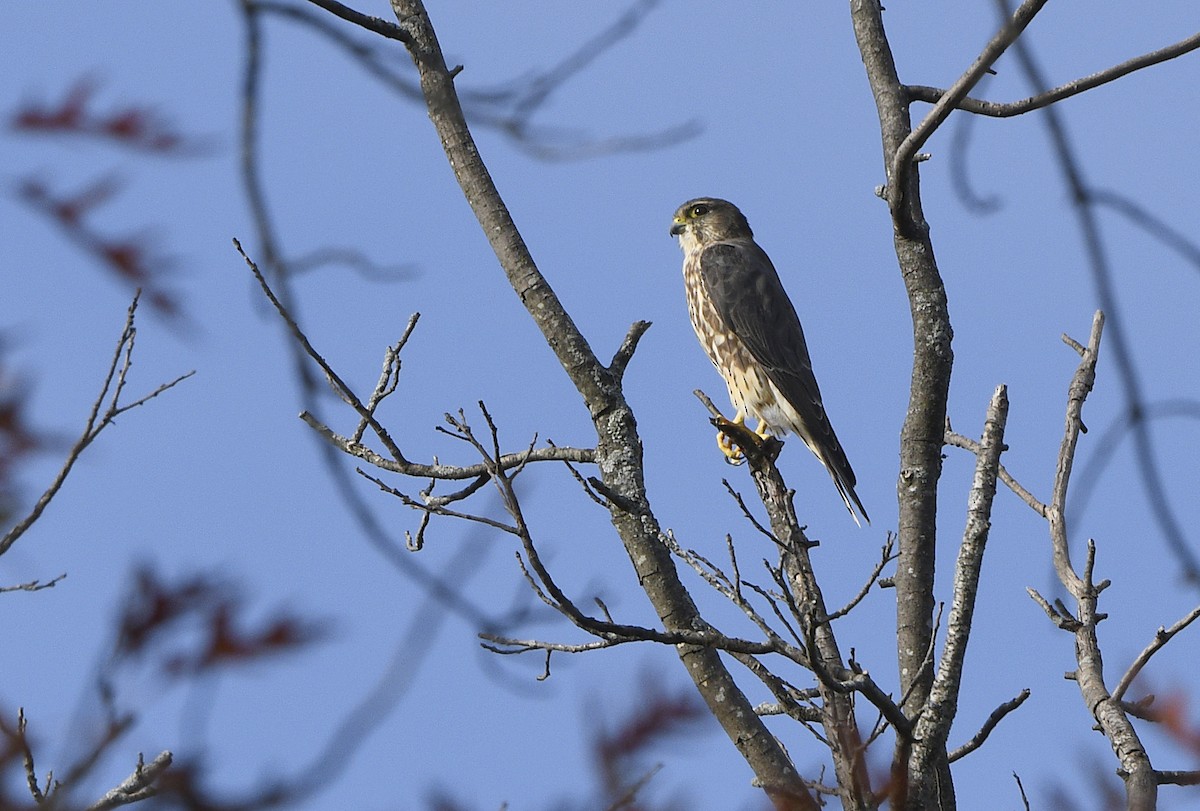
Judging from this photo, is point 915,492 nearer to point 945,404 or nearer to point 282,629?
point 945,404

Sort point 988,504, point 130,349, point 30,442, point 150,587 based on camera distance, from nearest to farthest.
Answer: point 150,587, point 30,442, point 130,349, point 988,504

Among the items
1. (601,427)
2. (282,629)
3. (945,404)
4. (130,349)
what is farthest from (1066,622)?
(282,629)

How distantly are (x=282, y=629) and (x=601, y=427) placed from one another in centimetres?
248

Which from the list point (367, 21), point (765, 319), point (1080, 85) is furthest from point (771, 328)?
point (1080, 85)

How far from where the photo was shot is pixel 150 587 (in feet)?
4.47

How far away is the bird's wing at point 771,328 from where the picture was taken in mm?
6273

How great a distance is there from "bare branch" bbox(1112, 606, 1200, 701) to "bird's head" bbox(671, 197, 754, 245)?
179 inches

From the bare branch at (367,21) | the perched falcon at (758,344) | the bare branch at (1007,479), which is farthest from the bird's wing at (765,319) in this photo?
the bare branch at (367,21)

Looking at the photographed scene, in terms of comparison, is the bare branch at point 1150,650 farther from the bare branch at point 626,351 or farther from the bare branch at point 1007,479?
the bare branch at point 626,351

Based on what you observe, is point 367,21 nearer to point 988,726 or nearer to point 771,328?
point 988,726

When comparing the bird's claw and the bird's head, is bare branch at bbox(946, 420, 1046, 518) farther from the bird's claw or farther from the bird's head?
the bird's head

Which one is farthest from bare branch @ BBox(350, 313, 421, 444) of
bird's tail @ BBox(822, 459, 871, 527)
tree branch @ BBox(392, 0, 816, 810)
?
bird's tail @ BBox(822, 459, 871, 527)

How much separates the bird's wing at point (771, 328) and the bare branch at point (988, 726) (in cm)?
239

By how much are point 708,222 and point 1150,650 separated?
4.68 meters
